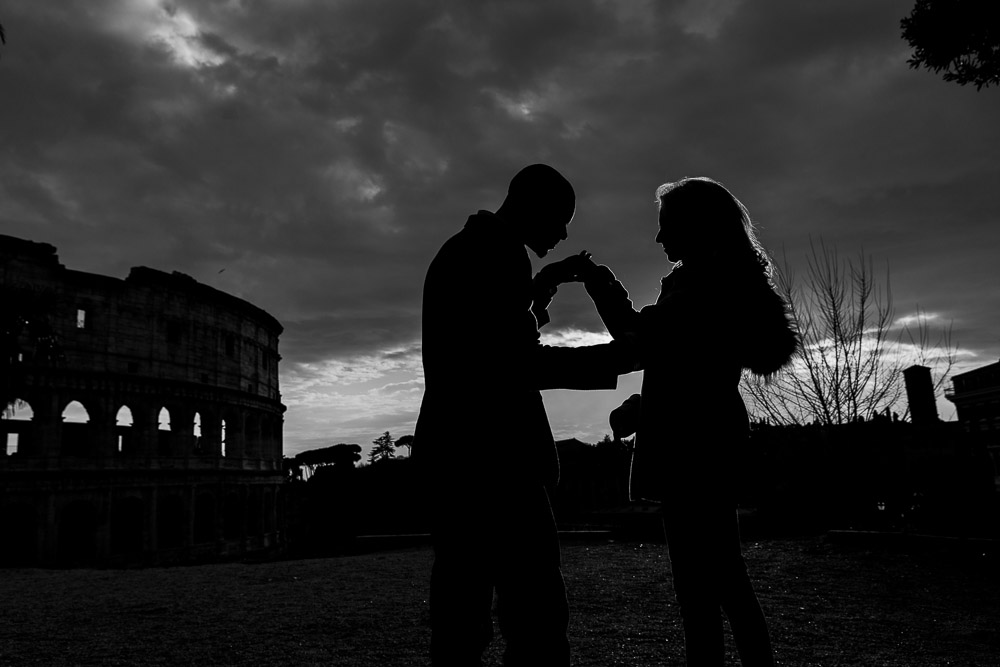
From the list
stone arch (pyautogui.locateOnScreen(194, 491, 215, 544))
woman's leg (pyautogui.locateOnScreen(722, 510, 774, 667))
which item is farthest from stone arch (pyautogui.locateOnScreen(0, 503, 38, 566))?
woman's leg (pyautogui.locateOnScreen(722, 510, 774, 667))

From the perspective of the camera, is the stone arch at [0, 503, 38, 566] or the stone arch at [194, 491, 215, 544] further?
the stone arch at [194, 491, 215, 544]

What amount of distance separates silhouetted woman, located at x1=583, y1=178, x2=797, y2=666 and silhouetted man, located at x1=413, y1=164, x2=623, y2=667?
0.43m

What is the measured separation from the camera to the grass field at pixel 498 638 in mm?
4234

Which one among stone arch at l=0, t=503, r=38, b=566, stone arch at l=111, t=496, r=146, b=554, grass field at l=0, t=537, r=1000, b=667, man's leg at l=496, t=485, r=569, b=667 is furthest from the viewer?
stone arch at l=111, t=496, r=146, b=554

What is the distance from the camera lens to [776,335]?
8.02ft

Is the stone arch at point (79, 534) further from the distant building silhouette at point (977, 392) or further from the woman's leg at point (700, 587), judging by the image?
the distant building silhouette at point (977, 392)

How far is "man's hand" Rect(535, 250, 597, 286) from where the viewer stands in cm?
227

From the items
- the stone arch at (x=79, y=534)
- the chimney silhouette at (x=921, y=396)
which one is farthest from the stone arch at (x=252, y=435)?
the chimney silhouette at (x=921, y=396)

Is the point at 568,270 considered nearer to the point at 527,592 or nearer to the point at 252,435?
the point at 527,592

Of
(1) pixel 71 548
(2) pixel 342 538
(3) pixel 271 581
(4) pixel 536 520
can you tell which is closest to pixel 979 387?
(2) pixel 342 538

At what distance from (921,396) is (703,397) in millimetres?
36622

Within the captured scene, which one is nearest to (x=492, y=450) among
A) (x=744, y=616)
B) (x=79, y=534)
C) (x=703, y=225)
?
(x=744, y=616)

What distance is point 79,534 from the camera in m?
32.5

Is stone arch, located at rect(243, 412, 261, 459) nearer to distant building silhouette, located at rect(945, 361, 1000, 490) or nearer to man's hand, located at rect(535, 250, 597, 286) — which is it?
man's hand, located at rect(535, 250, 597, 286)
